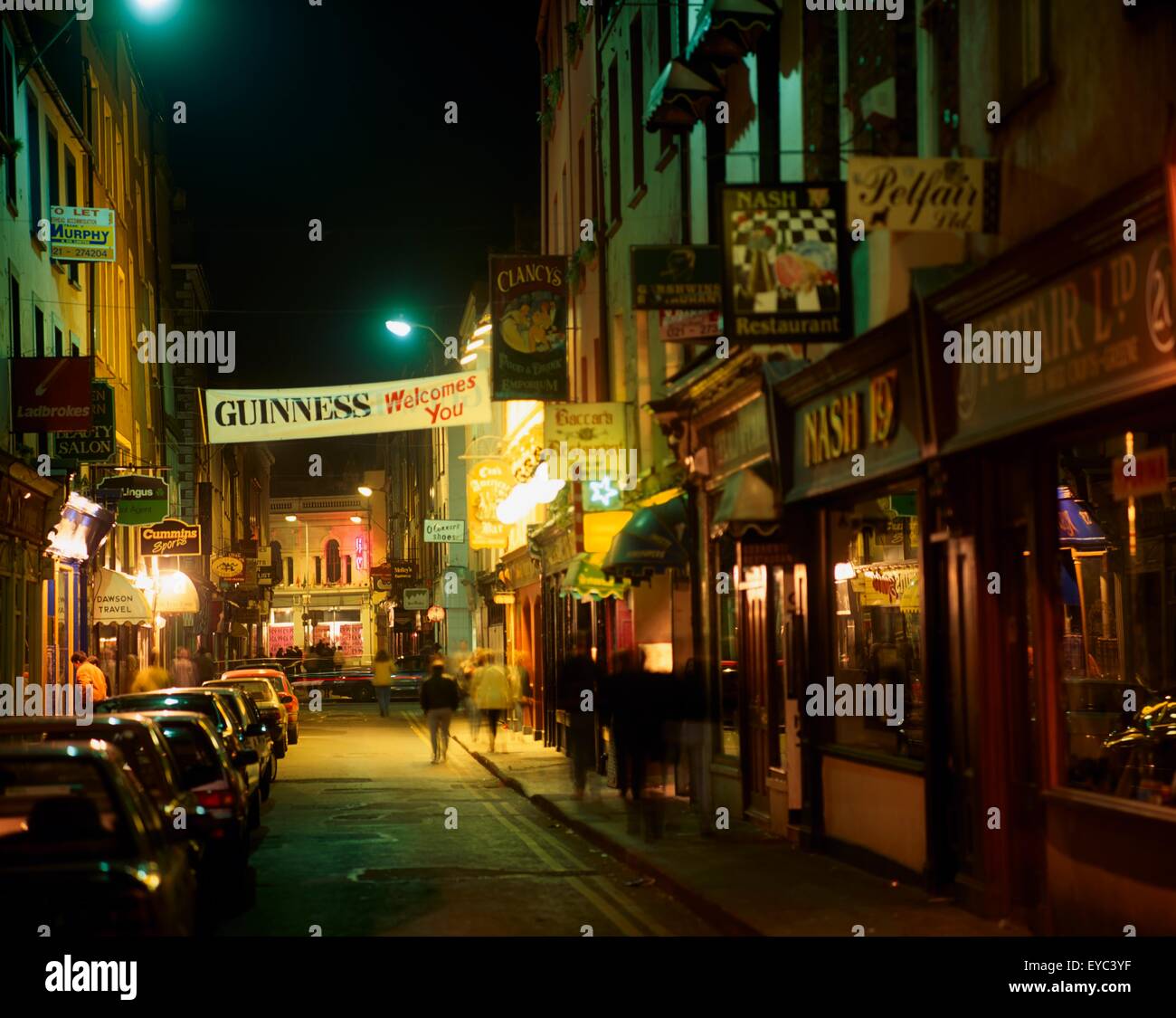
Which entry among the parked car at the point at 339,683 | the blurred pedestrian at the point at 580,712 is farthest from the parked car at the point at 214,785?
the parked car at the point at 339,683

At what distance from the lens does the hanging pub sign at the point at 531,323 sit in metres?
25.8

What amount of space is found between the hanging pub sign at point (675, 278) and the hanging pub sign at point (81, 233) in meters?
14.1

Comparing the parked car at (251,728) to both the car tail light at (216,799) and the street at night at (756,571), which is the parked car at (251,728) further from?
the car tail light at (216,799)

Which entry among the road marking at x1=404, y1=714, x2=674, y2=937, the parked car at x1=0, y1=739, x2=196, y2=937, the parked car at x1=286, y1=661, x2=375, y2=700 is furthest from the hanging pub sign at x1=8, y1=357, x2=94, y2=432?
the parked car at x1=286, y1=661, x2=375, y2=700

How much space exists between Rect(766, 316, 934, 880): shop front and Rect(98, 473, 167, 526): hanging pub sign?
1798 cm

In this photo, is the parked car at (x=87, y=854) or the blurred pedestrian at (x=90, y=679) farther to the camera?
the blurred pedestrian at (x=90, y=679)

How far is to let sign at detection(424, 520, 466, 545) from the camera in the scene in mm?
49188

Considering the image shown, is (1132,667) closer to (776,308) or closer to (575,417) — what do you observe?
(776,308)

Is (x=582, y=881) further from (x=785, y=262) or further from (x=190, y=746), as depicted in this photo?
(x=785, y=262)

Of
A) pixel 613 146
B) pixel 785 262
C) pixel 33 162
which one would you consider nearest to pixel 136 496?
pixel 33 162

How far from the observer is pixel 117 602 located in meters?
35.2

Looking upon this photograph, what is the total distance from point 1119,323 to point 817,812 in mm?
7387

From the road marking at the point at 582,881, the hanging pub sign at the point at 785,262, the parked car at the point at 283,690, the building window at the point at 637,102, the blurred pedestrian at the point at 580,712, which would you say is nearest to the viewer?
the road marking at the point at 582,881

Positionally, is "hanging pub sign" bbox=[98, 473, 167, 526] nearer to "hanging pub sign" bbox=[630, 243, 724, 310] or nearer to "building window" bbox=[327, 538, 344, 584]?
"hanging pub sign" bbox=[630, 243, 724, 310]
